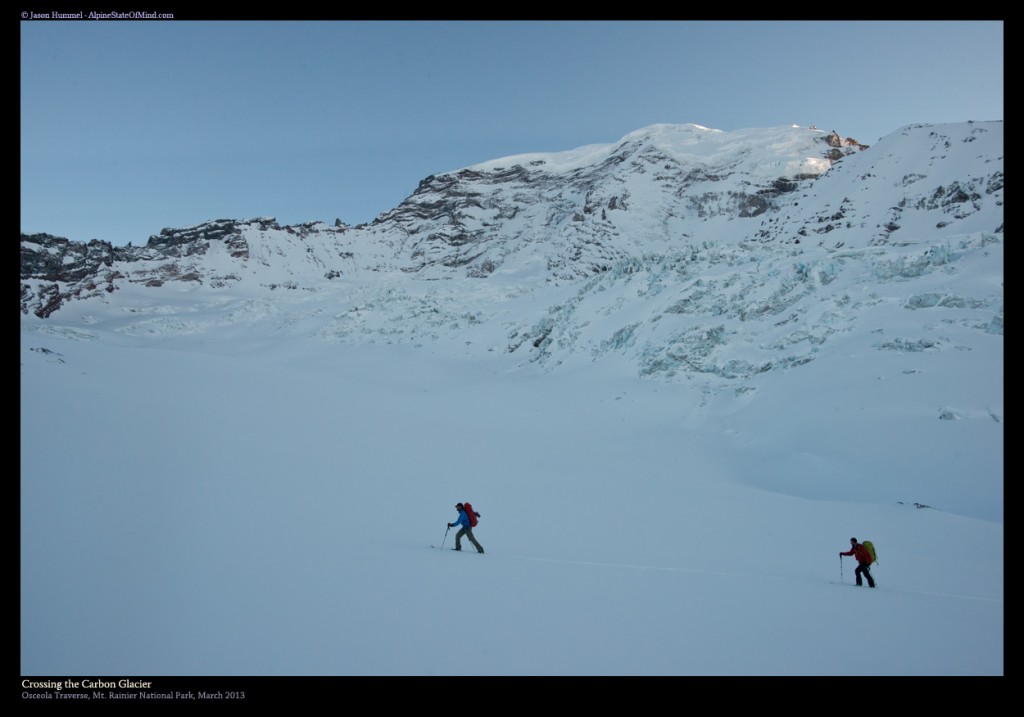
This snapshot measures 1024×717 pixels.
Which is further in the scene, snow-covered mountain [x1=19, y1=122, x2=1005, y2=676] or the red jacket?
the red jacket

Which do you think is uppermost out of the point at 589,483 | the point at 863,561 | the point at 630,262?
the point at 630,262

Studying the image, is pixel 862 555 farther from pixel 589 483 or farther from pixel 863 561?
pixel 589 483

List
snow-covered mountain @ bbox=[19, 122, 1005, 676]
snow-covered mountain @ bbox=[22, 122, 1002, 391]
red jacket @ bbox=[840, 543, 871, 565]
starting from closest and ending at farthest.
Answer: snow-covered mountain @ bbox=[19, 122, 1005, 676], red jacket @ bbox=[840, 543, 871, 565], snow-covered mountain @ bbox=[22, 122, 1002, 391]

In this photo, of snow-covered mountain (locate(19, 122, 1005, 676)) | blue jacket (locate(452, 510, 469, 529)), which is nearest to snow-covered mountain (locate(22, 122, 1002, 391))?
snow-covered mountain (locate(19, 122, 1005, 676))

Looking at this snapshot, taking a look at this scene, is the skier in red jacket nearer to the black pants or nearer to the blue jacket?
the black pants

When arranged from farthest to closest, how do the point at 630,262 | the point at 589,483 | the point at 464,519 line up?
the point at 630,262
the point at 589,483
the point at 464,519

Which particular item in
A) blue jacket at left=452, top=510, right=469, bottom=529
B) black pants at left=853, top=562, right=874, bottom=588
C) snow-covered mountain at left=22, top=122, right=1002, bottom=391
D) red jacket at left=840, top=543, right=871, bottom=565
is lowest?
black pants at left=853, top=562, right=874, bottom=588

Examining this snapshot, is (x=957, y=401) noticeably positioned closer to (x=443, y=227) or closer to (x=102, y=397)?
(x=102, y=397)


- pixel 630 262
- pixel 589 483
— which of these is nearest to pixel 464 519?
pixel 589 483

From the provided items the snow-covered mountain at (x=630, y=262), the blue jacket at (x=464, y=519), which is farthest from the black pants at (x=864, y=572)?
the snow-covered mountain at (x=630, y=262)
